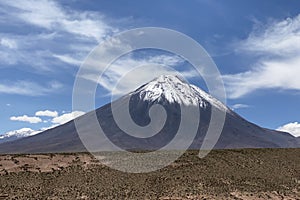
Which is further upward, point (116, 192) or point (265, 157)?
point (265, 157)

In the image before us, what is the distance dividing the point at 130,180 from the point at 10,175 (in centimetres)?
1637

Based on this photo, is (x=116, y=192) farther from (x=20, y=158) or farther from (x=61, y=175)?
(x=20, y=158)

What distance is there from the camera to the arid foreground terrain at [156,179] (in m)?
51.5

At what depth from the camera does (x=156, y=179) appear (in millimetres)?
57031

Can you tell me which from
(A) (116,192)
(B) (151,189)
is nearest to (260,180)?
(B) (151,189)

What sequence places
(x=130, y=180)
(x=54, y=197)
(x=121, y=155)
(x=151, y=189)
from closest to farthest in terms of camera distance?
(x=54, y=197)
(x=151, y=189)
(x=130, y=180)
(x=121, y=155)

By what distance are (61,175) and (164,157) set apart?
1843 centimetres

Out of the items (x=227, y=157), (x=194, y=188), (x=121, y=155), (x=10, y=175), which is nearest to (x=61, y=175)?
(x=10, y=175)

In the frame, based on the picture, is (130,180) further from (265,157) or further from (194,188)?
(265,157)

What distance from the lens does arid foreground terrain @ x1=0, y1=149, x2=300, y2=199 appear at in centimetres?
5153

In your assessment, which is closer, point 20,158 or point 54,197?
point 54,197

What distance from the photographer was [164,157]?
68.6 meters

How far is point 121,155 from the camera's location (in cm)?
6812

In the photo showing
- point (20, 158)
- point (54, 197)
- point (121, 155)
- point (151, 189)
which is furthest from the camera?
point (121, 155)
